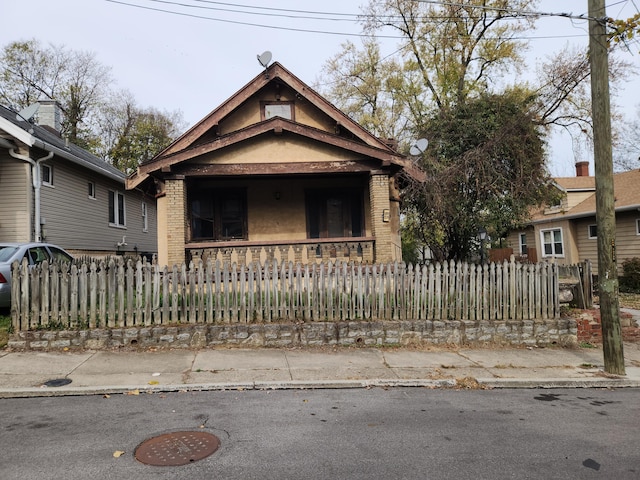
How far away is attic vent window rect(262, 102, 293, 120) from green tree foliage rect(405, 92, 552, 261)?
14.0 ft

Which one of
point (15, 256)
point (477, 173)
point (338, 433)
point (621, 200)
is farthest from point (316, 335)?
point (621, 200)

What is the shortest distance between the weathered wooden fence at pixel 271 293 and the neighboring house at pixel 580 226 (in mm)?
9343

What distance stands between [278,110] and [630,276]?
15317 mm

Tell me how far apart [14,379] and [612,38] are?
10236 mm

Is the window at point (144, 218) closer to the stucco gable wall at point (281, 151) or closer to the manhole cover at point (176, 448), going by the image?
the stucco gable wall at point (281, 151)

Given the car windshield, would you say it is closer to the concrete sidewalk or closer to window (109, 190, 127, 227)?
the concrete sidewalk

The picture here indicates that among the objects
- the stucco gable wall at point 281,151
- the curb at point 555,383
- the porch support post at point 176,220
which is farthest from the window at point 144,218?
the curb at point 555,383

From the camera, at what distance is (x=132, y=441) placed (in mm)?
4215

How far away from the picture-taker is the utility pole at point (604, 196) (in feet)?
23.2

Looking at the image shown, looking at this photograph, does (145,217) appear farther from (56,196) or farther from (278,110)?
(278,110)

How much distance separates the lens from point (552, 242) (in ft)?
79.5

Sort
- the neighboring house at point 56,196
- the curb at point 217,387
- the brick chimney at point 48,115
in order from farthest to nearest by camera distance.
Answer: the brick chimney at point 48,115
the neighboring house at point 56,196
the curb at point 217,387

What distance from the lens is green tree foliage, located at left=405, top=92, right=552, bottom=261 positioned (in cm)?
1281

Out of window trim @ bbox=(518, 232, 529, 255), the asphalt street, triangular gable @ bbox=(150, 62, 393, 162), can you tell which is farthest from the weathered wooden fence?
window trim @ bbox=(518, 232, 529, 255)
